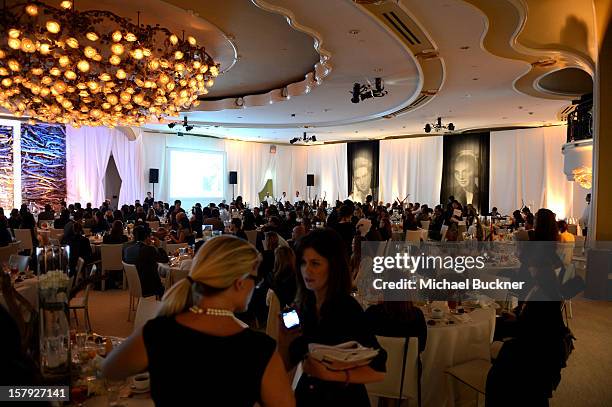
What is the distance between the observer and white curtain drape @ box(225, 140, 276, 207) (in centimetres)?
2170

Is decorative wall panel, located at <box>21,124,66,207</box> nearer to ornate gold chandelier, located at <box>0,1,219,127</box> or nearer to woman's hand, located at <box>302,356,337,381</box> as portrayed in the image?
ornate gold chandelier, located at <box>0,1,219,127</box>

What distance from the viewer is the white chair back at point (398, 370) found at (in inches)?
128

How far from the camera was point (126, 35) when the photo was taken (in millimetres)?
5859

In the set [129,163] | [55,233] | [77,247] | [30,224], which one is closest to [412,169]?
[129,163]

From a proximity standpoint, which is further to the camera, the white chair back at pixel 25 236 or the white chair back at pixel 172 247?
the white chair back at pixel 25 236

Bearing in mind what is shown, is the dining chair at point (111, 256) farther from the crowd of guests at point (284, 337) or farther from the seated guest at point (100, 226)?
the crowd of guests at point (284, 337)

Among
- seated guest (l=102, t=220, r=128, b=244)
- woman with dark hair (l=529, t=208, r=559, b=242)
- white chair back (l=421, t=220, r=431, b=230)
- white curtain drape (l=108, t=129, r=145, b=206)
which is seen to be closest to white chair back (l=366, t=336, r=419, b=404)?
woman with dark hair (l=529, t=208, r=559, b=242)

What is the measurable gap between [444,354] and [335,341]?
196 centimetres

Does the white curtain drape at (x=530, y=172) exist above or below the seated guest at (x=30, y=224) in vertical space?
above

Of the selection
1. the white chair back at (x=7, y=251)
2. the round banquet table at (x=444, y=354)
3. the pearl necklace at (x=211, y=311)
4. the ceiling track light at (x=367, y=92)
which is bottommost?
the round banquet table at (x=444, y=354)

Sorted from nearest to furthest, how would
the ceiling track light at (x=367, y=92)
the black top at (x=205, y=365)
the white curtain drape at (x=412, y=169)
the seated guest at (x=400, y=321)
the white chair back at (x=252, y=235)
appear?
1. the black top at (x=205, y=365)
2. the seated guest at (x=400, y=321)
3. the ceiling track light at (x=367, y=92)
4. the white chair back at (x=252, y=235)
5. the white curtain drape at (x=412, y=169)

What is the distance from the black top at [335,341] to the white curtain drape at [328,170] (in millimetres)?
20971

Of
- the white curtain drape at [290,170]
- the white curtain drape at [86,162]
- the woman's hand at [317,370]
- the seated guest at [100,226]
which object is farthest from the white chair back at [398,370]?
the white curtain drape at [290,170]

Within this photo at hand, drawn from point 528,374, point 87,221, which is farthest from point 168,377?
point 87,221
